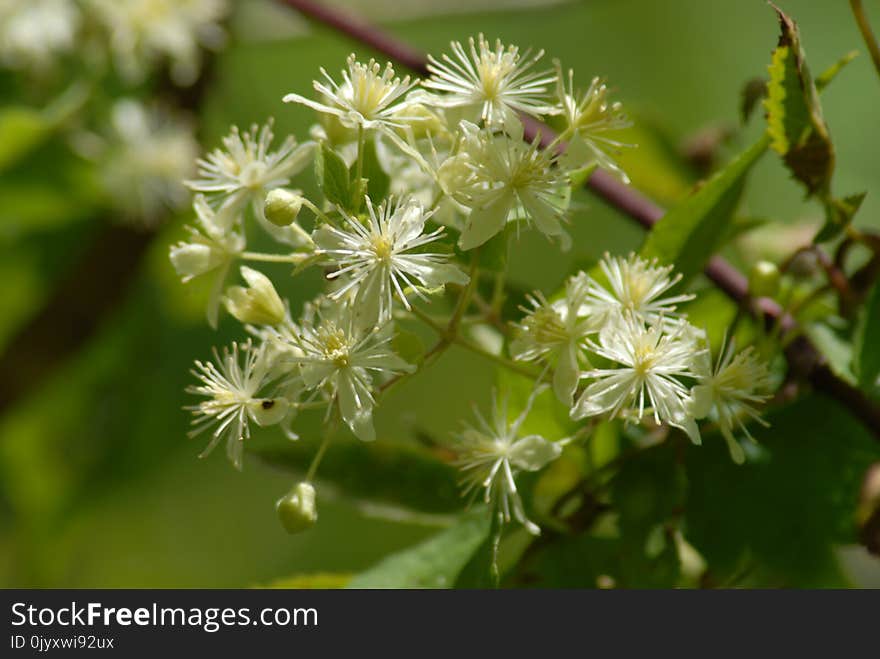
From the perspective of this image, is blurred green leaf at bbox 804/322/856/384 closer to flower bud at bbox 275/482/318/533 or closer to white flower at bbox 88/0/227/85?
flower bud at bbox 275/482/318/533

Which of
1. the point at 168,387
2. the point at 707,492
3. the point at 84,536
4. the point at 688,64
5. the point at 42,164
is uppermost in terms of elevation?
the point at 688,64

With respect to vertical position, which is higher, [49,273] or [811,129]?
[49,273]

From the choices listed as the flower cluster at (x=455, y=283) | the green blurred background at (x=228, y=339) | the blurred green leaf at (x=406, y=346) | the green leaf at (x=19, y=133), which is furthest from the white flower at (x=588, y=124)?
the green leaf at (x=19, y=133)

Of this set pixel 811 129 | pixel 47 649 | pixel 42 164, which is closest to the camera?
pixel 811 129

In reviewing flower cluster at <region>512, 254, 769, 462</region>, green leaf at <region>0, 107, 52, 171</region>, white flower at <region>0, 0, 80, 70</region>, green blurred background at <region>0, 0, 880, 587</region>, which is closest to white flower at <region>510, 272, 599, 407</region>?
flower cluster at <region>512, 254, 769, 462</region>

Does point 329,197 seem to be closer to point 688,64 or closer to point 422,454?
point 422,454

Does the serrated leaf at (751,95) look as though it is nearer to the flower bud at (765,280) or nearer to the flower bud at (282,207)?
the flower bud at (765,280)

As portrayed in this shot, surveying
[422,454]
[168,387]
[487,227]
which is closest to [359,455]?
[422,454]
